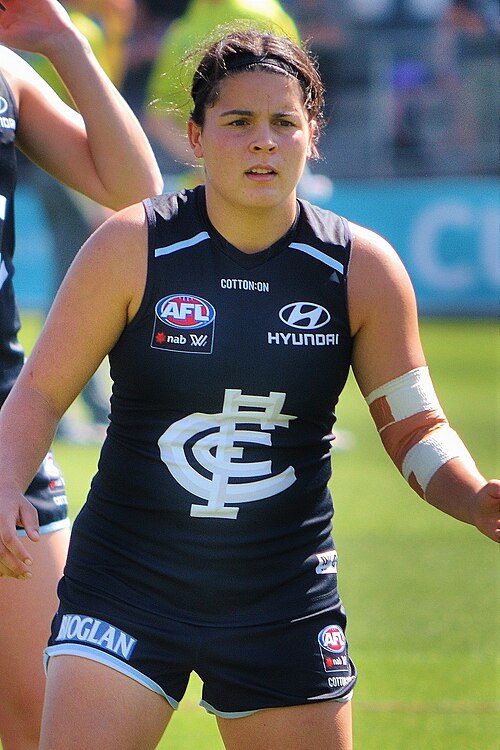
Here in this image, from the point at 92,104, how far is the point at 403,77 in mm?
14293

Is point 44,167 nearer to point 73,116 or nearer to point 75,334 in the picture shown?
point 73,116

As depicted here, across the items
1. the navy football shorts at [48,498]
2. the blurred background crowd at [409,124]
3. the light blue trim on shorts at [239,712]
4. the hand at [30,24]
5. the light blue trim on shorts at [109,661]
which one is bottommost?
the light blue trim on shorts at [239,712]

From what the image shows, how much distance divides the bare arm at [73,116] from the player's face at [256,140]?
574 mm

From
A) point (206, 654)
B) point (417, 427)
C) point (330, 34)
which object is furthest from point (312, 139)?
point (330, 34)

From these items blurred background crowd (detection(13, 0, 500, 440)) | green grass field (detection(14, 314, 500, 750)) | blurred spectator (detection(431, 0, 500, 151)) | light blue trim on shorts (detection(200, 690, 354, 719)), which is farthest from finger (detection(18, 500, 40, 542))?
blurred spectator (detection(431, 0, 500, 151))

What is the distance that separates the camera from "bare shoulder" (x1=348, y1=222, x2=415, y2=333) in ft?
10.3

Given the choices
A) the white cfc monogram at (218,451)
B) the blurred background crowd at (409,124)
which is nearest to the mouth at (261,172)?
the white cfc monogram at (218,451)

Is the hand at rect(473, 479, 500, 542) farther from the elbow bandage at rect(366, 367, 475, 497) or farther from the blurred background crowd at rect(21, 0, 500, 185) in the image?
the blurred background crowd at rect(21, 0, 500, 185)

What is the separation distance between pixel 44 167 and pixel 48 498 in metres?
0.93

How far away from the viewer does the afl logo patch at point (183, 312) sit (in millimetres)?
3045

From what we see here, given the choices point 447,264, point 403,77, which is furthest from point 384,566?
point 403,77

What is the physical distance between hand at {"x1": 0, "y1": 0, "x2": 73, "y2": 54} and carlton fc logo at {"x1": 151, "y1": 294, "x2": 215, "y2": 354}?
101cm

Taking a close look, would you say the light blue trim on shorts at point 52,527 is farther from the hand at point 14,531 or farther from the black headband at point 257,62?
the black headband at point 257,62

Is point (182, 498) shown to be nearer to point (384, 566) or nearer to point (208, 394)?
point (208, 394)
